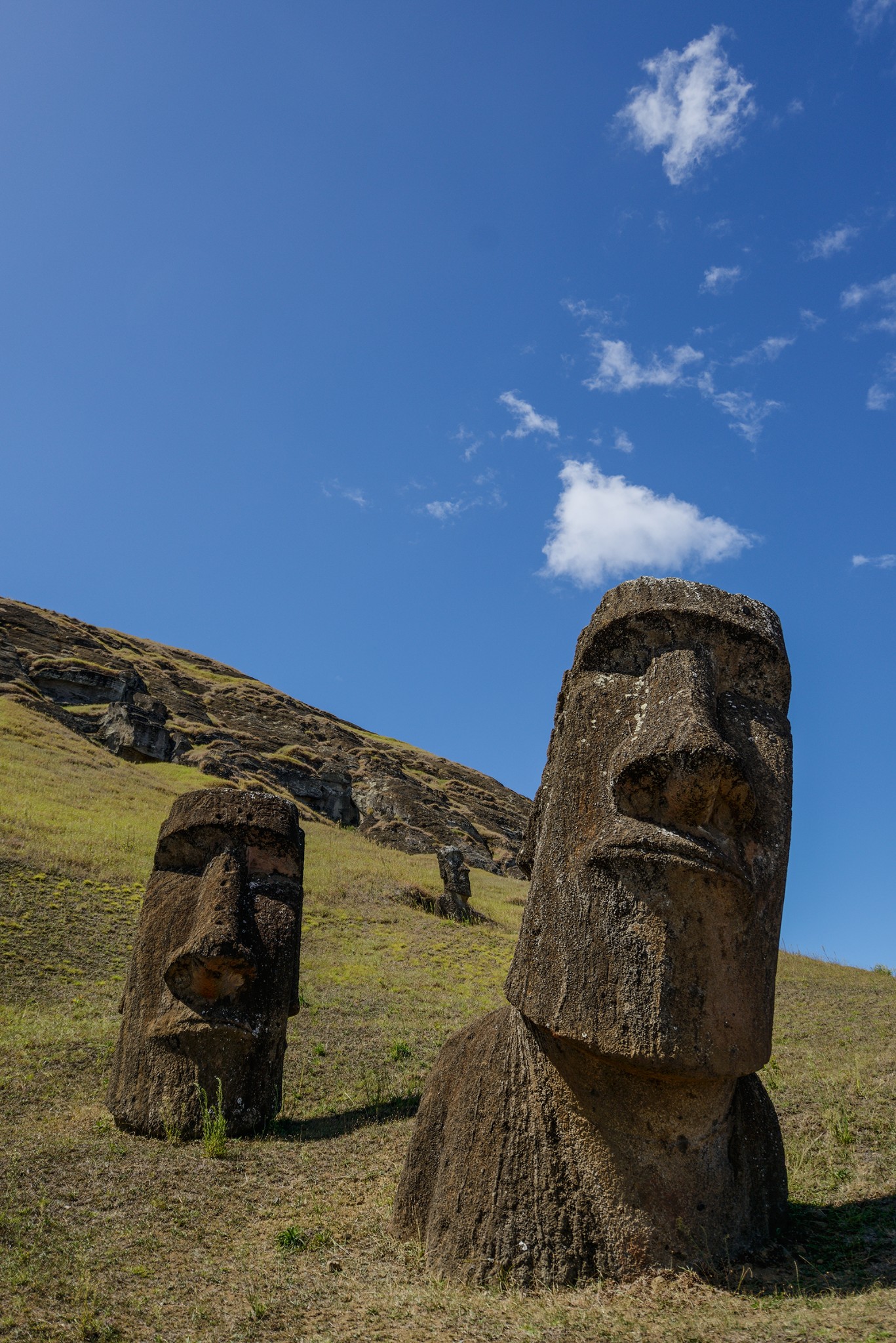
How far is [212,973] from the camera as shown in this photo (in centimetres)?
834

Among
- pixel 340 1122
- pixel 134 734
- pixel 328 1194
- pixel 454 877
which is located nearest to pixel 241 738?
Answer: pixel 134 734

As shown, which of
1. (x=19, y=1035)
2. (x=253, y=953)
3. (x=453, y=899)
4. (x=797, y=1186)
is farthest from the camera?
(x=453, y=899)

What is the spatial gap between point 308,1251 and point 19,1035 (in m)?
7.10

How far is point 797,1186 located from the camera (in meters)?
6.25

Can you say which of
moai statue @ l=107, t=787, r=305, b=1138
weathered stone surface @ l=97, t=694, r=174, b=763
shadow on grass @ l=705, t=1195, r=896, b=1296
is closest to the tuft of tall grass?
moai statue @ l=107, t=787, r=305, b=1138

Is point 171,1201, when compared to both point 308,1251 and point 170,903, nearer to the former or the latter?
point 308,1251

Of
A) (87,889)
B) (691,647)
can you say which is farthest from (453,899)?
(691,647)

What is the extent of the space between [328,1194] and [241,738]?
52.4m

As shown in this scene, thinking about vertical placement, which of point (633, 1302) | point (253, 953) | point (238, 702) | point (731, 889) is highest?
point (238, 702)

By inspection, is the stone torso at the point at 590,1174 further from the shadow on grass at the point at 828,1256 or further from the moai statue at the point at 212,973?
the moai statue at the point at 212,973

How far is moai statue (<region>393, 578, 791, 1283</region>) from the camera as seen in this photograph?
4.66 metres

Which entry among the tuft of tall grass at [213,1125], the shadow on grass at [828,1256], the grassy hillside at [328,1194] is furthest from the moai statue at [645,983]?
the tuft of tall grass at [213,1125]

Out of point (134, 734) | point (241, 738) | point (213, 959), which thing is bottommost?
point (213, 959)

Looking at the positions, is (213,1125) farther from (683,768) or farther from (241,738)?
(241,738)
